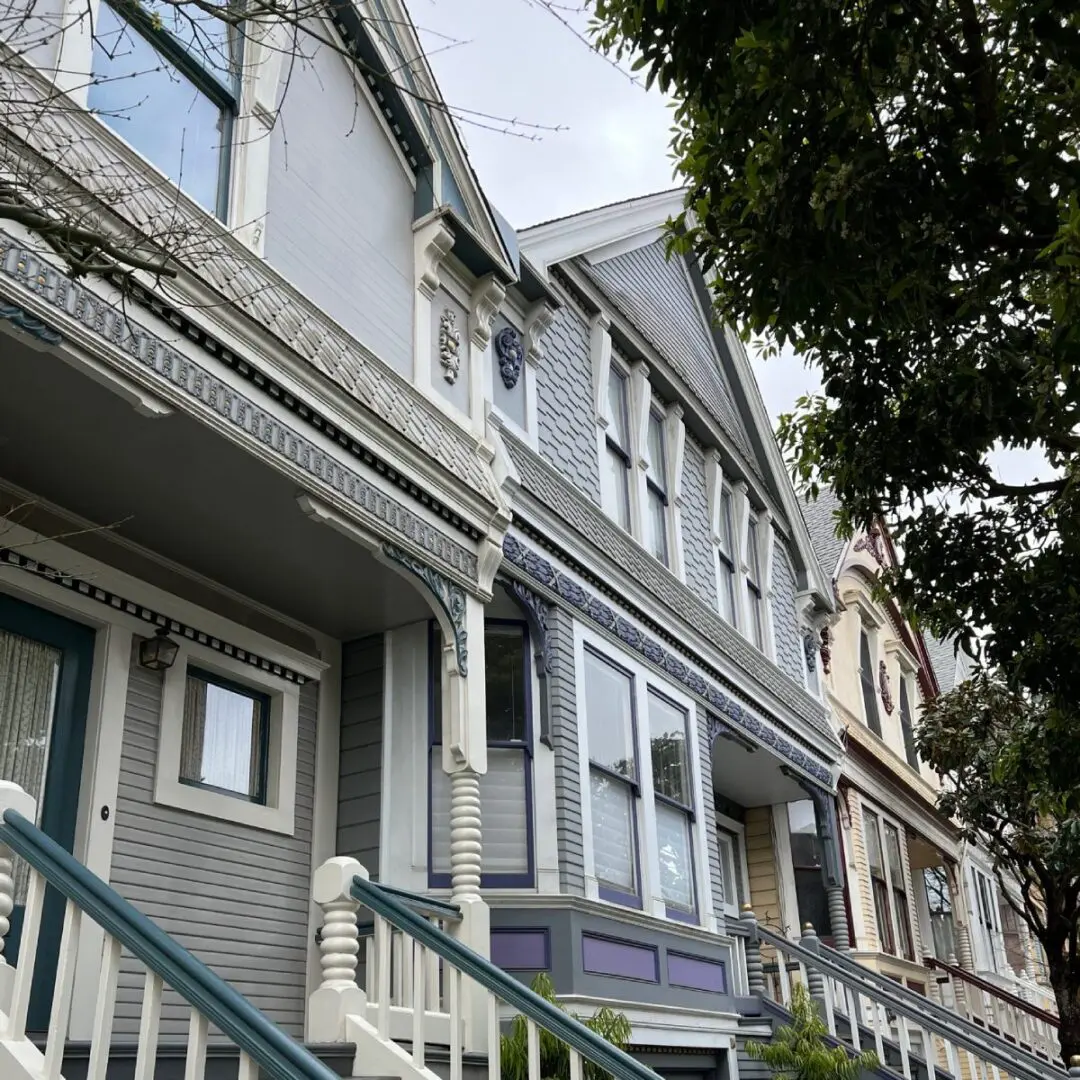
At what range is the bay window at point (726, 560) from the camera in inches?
581

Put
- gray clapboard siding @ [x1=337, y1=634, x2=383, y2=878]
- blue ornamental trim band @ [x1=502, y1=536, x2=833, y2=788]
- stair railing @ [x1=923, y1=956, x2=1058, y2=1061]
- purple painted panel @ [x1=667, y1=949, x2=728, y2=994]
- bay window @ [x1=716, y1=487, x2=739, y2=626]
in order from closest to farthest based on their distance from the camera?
gray clapboard siding @ [x1=337, y1=634, x2=383, y2=878], blue ornamental trim band @ [x1=502, y1=536, x2=833, y2=788], purple painted panel @ [x1=667, y1=949, x2=728, y2=994], bay window @ [x1=716, y1=487, x2=739, y2=626], stair railing @ [x1=923, y1=956, x2=1058, y2=1061]

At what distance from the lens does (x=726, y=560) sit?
1516 centimetres

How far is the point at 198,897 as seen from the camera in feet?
24.6

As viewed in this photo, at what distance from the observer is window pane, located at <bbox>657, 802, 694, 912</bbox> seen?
11.0m

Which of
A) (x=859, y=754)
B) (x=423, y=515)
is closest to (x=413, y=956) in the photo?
(x=423, y=515)

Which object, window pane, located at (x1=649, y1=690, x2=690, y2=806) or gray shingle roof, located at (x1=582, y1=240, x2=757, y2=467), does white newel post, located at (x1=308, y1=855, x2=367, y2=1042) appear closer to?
window pane, located at (x1=649, y1=690, x2=690, y2=806)

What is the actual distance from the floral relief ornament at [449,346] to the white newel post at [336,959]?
3918mm

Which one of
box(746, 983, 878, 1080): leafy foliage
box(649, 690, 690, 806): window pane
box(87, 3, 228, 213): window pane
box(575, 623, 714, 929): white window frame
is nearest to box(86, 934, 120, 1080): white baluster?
box(87, 3, 228, 213): window pane

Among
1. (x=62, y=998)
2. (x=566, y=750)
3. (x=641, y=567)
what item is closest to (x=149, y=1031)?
(x=62, y=998)

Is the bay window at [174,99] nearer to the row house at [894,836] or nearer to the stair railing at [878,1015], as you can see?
the stair railing at [878,1015]

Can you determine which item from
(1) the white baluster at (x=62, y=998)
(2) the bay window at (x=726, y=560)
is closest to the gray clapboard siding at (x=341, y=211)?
(1) the white baluster at (x=62, y=998)

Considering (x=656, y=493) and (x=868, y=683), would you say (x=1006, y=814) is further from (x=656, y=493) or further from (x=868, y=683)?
(x=656, y=493)

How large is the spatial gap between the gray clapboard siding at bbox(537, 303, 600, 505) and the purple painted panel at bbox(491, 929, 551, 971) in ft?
13.3

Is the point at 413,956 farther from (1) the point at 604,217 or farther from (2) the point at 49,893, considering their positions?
(1) the point at 604,217
